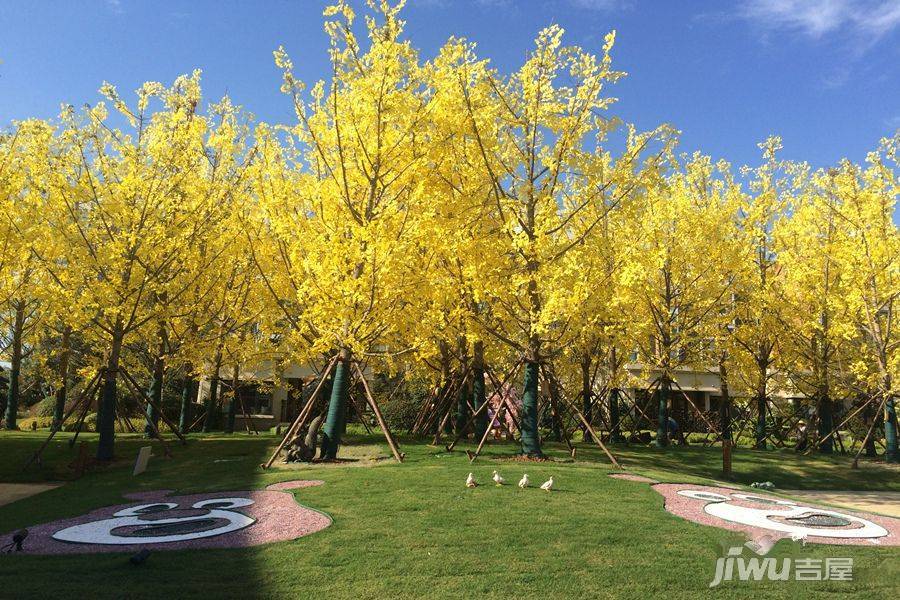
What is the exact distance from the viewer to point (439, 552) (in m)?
6.29

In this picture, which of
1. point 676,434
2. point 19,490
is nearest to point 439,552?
point 19,490

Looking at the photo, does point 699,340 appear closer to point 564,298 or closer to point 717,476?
point 717,476

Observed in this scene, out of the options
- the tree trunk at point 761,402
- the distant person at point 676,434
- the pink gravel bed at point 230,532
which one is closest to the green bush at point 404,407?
the distant person at point 676,434

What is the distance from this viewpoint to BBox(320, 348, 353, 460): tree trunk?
12688 mm

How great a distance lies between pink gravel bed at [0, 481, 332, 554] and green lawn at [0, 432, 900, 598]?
0.26 metres

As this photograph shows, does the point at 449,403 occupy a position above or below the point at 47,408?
above

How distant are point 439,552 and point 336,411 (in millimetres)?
6981

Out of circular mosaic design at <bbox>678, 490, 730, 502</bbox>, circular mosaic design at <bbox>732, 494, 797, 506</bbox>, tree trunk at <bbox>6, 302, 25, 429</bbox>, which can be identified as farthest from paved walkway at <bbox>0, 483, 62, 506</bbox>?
circular mosaic design at <bbox>732, 494, 797, 506</bbox>

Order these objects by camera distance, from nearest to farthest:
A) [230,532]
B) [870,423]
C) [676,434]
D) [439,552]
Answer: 1. [439,552]
2. [230,532]
3. [870,423]
4. [676,434]

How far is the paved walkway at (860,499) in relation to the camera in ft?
36.8

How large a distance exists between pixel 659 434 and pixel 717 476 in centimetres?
549

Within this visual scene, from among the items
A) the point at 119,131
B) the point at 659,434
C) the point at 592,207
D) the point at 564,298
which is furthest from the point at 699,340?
the point at 119,131

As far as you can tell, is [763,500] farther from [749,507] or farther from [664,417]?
[664,417]

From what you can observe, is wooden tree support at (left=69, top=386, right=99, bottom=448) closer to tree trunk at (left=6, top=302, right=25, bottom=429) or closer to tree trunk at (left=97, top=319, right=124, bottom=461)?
tree trunk at (left=97, top=319, right=124, bottom=461)
